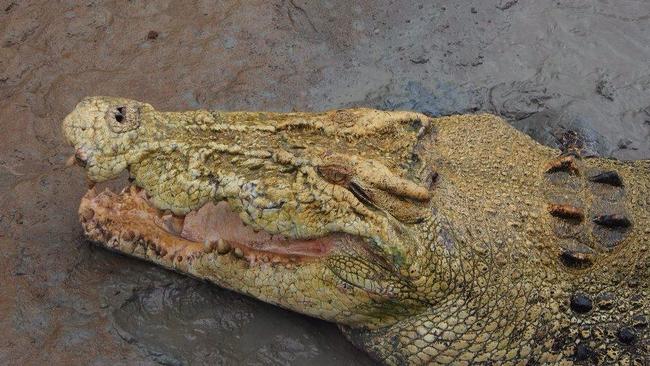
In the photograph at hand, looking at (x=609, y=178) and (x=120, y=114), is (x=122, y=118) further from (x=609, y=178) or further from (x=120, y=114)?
(x=609, y=178)

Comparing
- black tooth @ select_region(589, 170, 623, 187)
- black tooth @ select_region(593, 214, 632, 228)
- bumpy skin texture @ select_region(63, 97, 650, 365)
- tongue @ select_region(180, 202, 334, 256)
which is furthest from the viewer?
black tooth @ select_region(589, 170, 623, 187)

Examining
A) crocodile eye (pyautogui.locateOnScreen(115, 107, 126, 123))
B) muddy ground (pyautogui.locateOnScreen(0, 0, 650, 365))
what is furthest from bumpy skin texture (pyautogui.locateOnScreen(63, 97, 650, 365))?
muddy ground (pyautogui.locateOnScreen(0, 0, 650, 365))

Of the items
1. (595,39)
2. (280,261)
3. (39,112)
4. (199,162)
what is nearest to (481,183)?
(280,261)

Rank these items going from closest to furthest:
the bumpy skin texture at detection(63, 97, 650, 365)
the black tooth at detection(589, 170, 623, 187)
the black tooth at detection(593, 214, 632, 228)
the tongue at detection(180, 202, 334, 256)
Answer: the bumpy skin texture at detection(63, 97, 650, 365) < the tongue at detection(180, 202, 334, 256) < the black tooth at detection(593, 214, 632, 228) < the black tooth at detection(589, 170, 623, 187)

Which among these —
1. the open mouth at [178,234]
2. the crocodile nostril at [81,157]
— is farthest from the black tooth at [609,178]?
the crocodile nostril at [81,157]

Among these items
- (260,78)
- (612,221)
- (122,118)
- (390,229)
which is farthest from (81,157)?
(612,221)

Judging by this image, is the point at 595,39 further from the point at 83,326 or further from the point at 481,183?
the point at 83,326

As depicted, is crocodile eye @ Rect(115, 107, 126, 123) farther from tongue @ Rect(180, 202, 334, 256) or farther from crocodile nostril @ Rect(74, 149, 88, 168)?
tongue @ Rect(180, 202, 334, 256)
